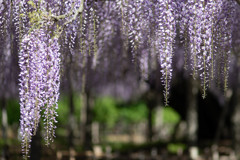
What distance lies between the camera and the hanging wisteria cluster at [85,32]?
16.9ft

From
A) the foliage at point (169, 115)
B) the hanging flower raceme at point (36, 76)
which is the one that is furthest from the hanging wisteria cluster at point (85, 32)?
the foliage at point (169, 115)

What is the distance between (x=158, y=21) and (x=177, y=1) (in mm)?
425

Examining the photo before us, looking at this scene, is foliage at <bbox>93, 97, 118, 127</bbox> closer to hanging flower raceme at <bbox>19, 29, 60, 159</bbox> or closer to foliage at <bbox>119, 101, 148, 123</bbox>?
foliage at <bbox>119, 101, 148, 123</bbox>

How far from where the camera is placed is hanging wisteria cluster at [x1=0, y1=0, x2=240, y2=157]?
5164mm

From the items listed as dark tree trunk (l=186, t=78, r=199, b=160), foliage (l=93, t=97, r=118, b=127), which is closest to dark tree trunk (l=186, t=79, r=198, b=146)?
dark tree trunk (l=186, t=78, r=199, b=160)

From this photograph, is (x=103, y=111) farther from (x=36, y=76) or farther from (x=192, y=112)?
(x=36, y=76)

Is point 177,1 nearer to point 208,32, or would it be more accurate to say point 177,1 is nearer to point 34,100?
point 208,32

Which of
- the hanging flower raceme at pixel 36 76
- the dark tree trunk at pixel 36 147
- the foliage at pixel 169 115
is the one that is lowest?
the foliage at pixel 169 115

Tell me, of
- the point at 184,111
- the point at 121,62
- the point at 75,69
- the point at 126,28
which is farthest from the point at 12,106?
the point at 126,28

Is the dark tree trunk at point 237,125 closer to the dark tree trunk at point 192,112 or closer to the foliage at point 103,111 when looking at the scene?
the dark tree trunk at point 192,112

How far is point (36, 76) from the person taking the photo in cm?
512

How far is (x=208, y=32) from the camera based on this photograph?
586 cm

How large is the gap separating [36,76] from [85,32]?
1.80 meters

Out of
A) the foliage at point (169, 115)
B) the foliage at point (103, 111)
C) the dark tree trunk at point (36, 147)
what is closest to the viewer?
the dark tree trunk at point (36, 147)
